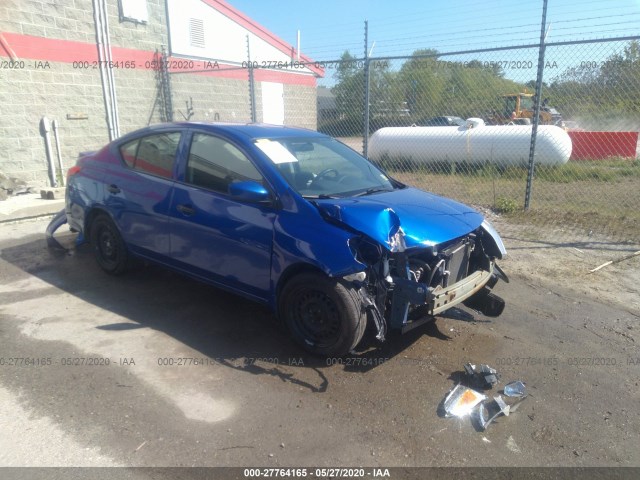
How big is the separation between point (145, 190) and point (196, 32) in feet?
33.2

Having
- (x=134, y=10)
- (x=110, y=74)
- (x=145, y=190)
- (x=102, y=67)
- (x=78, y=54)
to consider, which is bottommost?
(x=145, y=190)

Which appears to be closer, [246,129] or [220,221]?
[220,221]

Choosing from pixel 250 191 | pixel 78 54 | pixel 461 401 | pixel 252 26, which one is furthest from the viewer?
pixel 252 26

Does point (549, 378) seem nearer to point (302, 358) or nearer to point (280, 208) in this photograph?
point (302, 358)

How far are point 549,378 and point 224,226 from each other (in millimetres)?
2675

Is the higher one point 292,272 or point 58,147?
point 58,147

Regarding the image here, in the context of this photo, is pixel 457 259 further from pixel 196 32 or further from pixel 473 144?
pixel 196 32

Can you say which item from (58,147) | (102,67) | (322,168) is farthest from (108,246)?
(102,67)

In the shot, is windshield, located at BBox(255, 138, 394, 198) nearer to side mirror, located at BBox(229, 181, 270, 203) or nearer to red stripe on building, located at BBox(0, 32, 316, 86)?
side mirror, located at BBox(229, 181, 270, 203)

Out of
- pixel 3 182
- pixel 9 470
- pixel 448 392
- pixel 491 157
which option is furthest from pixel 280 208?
pixel 491 157

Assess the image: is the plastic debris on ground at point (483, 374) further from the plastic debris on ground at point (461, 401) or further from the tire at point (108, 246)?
the tire at point (108, 246)

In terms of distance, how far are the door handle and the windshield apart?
80 cm

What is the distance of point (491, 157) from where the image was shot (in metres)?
11.9

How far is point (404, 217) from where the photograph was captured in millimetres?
3570
